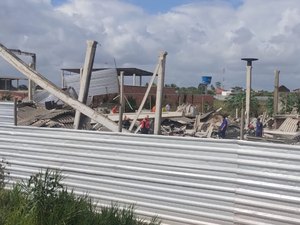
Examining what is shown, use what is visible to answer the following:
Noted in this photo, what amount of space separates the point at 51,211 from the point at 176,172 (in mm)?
1831

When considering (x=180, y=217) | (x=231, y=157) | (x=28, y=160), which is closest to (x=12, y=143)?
(x=28, y=160)

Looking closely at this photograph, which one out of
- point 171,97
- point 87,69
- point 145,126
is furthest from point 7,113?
point 171,97

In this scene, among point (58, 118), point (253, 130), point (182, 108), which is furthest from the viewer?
point (182, 108)

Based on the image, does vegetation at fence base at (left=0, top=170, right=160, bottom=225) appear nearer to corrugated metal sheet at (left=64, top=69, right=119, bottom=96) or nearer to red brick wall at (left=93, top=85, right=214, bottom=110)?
corrugated metal sheet at (left=64, top=69, right=119, bottom=96)

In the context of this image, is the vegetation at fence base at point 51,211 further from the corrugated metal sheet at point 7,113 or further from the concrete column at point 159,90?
the corrugated metal sheet at point 7,113

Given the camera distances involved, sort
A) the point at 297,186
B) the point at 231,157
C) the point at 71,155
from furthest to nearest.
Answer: the point at 71,155, the point at 231,157, the point at 297,186

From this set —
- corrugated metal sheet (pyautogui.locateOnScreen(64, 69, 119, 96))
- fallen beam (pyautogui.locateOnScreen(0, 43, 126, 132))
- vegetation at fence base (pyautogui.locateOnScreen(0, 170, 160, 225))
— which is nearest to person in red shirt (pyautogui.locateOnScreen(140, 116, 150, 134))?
corrugated metal sheet (pyautogui.locateOnScreen(64, 69, 119, 96))

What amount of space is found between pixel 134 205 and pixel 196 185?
1010mm

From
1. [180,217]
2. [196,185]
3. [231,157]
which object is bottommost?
[180,217]

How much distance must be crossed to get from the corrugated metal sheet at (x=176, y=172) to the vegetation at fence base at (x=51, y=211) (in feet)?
2.75

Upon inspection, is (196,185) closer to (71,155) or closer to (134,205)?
(134,205)

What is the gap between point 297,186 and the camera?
229 inches

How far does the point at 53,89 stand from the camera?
9000 mm

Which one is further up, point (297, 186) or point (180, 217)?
point (297, 186)
